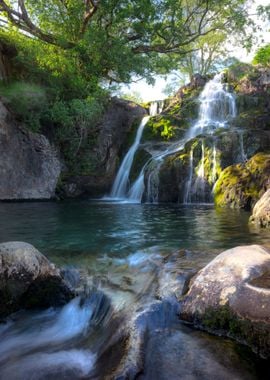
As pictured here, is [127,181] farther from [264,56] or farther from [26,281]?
[264,56]

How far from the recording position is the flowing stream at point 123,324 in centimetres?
295

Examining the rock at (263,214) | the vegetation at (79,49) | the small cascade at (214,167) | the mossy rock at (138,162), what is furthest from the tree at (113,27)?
the rock at (263,214)

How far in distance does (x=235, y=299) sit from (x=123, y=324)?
3.72ft

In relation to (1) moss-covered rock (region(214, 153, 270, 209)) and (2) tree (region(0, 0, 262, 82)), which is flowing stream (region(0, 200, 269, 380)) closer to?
(1) moss-covered rock (region(214, 153, 270, 209))

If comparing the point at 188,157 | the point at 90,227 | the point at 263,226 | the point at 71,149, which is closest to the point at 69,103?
the point at 71,149

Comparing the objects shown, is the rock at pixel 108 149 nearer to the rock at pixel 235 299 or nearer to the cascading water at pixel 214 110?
the cascading water at pixel 214 110

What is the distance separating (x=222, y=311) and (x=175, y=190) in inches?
473

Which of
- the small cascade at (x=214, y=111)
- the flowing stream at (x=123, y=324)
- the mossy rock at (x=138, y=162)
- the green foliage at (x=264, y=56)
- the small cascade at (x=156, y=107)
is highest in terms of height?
the green foliage at (x=264, y=56)

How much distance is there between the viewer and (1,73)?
17.4m

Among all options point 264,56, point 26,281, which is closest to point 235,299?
point 26,281

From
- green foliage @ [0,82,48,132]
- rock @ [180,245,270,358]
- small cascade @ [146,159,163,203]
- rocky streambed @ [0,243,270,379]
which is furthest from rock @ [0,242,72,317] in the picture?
green foliage @ [0,82,48,132]

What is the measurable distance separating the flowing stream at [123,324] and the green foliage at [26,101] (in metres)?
9.65

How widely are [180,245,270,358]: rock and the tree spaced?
14781 millimetres

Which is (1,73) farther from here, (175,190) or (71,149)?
(175,190)
